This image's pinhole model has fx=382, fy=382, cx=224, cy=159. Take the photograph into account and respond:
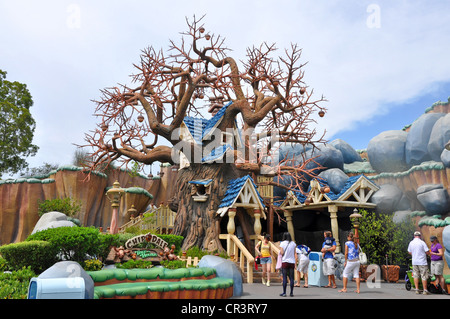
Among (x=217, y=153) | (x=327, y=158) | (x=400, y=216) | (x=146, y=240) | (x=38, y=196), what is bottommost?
(x=146, y=240)

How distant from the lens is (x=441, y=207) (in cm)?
1473

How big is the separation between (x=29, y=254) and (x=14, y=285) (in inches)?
79.1

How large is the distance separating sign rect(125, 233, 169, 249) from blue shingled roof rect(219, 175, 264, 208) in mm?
2691

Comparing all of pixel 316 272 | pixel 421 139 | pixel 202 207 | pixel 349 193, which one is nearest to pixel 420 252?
pixel 316 272

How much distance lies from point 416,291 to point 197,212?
25.4 feet

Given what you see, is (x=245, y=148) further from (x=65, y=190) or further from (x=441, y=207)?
(x=65, y=190)

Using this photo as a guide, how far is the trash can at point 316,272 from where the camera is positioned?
11.1m

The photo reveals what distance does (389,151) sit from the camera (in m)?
19.0

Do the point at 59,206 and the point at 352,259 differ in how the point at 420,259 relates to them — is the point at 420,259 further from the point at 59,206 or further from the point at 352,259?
the point at 59,206

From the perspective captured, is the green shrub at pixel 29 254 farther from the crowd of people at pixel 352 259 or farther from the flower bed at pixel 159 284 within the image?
the crowd of people at pixel 352 259

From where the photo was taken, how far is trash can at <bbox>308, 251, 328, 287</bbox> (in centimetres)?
1108

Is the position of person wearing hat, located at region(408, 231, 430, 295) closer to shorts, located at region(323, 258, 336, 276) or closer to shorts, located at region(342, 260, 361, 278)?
shorts, located at region(342, 260, 361, 278)

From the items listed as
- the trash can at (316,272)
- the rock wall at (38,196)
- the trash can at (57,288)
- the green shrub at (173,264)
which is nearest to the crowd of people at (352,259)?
the trash can at (316,272)

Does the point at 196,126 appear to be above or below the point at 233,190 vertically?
above
